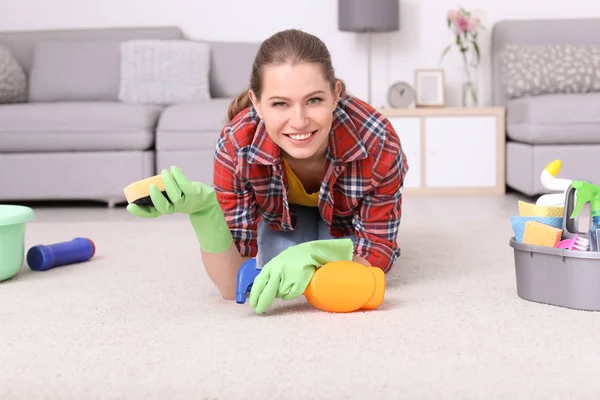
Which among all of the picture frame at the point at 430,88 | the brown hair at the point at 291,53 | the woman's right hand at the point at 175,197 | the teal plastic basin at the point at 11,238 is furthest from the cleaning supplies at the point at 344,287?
the picture frame at the point at 430,88

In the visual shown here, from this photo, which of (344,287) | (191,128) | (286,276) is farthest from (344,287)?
(191,128)

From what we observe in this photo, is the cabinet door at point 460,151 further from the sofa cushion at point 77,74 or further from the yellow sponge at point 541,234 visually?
the yellow sponge at point 541,234

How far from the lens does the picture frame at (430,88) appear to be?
4.68 meters

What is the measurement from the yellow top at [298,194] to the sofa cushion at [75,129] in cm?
187

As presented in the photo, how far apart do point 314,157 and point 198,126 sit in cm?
199

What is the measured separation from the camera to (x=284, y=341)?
1.47 m

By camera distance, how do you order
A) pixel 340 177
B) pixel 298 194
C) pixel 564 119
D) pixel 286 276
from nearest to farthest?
pixel 286 276
pixel 340 177
pixel 298 194
pixel 564 119

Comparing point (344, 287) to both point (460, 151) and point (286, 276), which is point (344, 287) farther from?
point (460, 151)

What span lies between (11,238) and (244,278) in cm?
66

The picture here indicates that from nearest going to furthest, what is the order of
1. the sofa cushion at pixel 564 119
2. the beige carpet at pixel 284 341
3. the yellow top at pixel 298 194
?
1. the beige carpet at pixel 284 341
2. the yellow top at pixel 298 194
3. the sofa cushion at pixel 564 119

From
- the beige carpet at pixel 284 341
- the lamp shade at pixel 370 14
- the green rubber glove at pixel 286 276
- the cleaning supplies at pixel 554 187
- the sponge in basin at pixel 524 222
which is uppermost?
the lamp shade at pixel 370 14

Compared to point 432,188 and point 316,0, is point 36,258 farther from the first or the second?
point 316,0

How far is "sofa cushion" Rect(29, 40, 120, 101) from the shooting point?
4320 millimetres

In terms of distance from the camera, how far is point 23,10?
4.91 m
